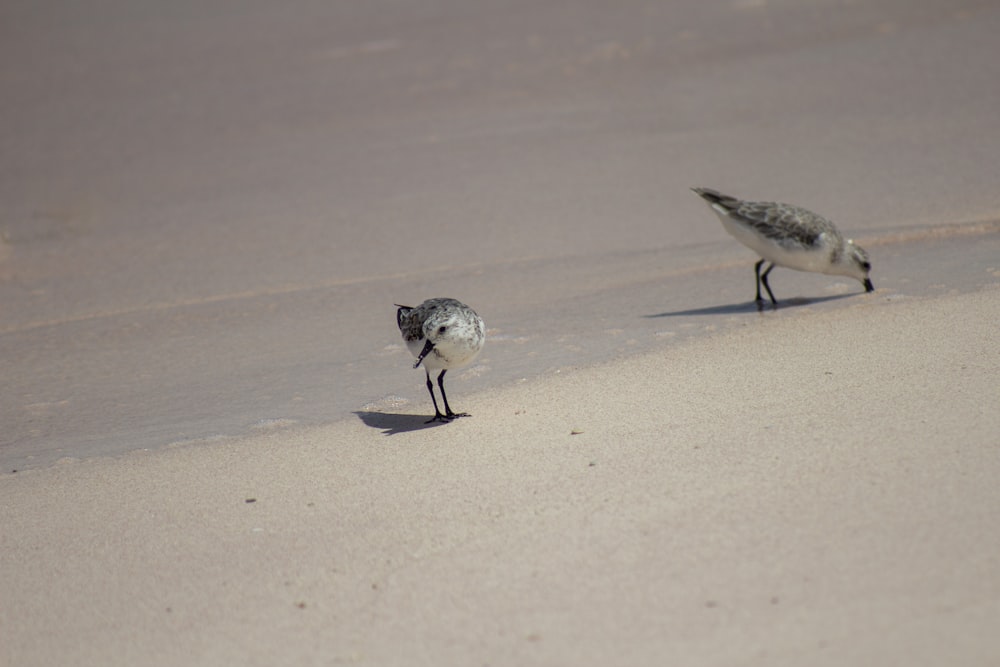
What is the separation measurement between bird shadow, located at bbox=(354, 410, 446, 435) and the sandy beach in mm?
50

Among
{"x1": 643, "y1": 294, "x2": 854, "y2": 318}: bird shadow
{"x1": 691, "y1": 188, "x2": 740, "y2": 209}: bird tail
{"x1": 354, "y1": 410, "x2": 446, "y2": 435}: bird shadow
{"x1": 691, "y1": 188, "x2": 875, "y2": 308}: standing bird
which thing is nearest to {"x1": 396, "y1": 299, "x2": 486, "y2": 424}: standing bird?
{"x1": 354, "y1": 410, "x2": 446, "y2": 435}: bird shadow

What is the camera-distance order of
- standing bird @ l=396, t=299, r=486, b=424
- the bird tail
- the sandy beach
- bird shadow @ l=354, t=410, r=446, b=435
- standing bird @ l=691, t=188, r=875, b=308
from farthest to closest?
the bird tail
standing bird @ l=691, t=188, r=875, b=308
bird shadow @ l=354, t=410, r=446, b=435
standing bird @ l=396, t=299, r=486, b=424
the sandy beach

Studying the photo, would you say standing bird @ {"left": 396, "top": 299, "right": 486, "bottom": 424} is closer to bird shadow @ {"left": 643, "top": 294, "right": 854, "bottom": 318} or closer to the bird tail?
bird shadow @ {"left": 643, "top": 294, "right": 854, "bottom": 318}

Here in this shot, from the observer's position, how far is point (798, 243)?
7.89 m

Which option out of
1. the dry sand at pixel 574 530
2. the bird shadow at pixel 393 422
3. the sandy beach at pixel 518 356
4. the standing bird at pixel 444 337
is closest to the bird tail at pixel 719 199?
the sandy beach at pixel 518 356

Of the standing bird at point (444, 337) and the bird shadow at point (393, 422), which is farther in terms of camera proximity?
the bird shadow at point (393, 422)

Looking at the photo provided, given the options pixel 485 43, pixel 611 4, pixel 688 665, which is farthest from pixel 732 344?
pixel 611 4

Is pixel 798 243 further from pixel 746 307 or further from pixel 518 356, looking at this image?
pixel 518 356

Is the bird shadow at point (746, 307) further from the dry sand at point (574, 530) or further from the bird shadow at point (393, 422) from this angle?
the bird shadow at point (393, 422)

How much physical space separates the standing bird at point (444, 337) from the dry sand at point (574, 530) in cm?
33

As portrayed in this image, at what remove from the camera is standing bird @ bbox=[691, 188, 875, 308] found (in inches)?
309

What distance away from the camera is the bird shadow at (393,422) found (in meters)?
6.17

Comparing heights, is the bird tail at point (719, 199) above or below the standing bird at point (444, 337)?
above

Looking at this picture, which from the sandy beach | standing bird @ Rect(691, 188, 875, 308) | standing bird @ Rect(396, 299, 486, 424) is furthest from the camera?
standing bird @ Rect(691, 188, 875, 308)
